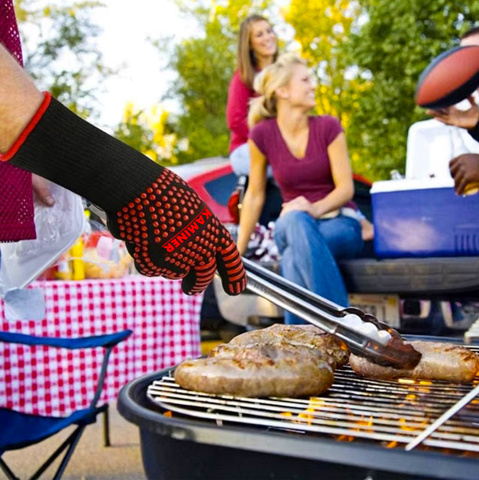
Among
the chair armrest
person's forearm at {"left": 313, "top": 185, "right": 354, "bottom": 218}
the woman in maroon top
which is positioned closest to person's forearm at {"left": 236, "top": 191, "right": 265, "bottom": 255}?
person's forearm at {"left": 313, "top": 185, "right": 354, "bottom": 218}

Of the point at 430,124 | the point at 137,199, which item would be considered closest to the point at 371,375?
the point at 137,199

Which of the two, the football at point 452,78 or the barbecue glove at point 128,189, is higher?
the football at point 452,78

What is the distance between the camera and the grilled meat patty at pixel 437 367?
1.55 meters

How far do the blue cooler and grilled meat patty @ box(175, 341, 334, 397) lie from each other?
249 centimetres

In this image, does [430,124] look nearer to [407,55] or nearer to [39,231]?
[39,231]

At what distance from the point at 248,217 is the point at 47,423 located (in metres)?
2.09

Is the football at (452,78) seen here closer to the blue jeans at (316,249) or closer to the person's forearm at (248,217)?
the blue jeans at (316,249)

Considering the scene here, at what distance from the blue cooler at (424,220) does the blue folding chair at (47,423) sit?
1.78 meters

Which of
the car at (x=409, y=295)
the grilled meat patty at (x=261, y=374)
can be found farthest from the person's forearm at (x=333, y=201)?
the grilled meat patty at (x=261, y=374)

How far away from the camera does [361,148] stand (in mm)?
17344

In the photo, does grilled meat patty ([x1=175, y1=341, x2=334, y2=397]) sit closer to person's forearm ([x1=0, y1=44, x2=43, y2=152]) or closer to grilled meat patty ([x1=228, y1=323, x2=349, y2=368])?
grilled meat patty ([x1=228, y1=323, x2=349, y2=368])

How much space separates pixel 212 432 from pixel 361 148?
16696 millimetres

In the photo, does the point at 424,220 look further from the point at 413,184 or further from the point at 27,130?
the point at 27,130

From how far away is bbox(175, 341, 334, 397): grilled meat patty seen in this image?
1369 millimetres
